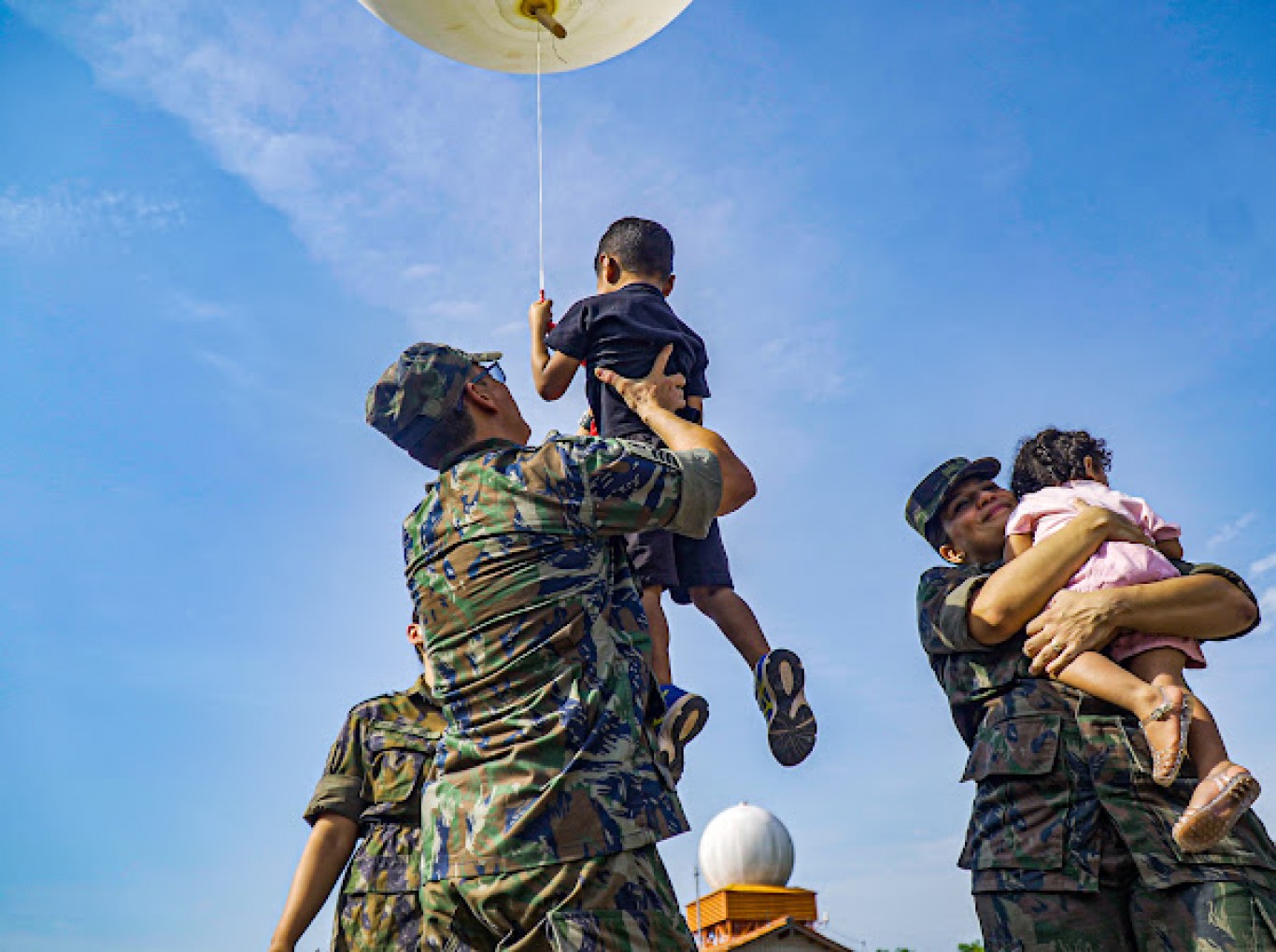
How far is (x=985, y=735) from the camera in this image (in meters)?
3.76

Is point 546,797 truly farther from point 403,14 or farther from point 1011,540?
point 403,14

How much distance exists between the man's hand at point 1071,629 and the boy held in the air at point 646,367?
1079 millimetres

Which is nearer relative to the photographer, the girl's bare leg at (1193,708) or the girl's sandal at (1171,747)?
the girl's sandal at (1171,747)

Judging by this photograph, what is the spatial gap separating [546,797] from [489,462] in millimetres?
966

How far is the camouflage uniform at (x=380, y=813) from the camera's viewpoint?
4.38 meters

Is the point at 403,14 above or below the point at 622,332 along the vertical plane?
above

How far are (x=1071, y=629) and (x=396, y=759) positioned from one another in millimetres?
2663

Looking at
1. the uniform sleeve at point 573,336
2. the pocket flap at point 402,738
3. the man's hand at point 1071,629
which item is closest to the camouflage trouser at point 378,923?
the pocket flap at point 402,738

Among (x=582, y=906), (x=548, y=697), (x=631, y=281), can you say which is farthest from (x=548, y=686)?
(x=631, y=281)

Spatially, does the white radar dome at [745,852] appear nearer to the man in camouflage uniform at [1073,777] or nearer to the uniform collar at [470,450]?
the man in camouflage uniform at [1073,777]

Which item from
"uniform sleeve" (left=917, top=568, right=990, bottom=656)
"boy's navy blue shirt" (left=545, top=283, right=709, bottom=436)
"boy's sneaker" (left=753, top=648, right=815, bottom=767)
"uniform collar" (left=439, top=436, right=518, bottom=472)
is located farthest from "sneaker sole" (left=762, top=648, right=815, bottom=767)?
"uniform collar" (left=439, top=436, right=518, bottom=472)

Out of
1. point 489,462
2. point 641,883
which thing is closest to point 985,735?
point 641,883

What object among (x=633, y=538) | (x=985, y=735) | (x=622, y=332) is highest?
(x=622, y=332)

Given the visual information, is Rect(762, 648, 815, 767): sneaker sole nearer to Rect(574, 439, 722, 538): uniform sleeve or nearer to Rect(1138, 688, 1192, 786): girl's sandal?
Rect(1138, 688, 1192, 786): girl's sandal
